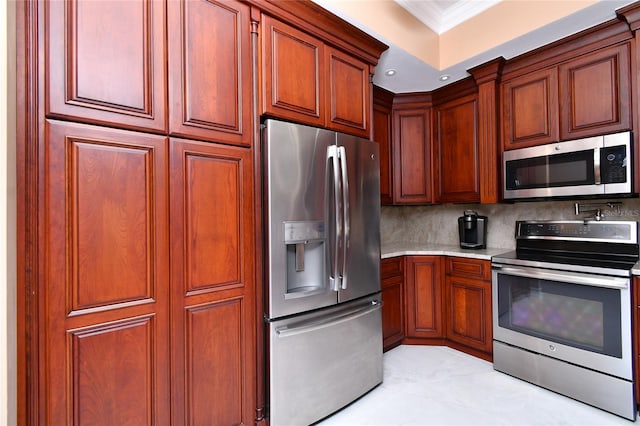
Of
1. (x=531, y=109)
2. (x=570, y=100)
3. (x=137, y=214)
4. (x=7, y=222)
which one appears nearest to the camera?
(x=7, y=222)

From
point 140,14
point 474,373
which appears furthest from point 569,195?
point 140,14

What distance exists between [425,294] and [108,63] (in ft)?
9.22

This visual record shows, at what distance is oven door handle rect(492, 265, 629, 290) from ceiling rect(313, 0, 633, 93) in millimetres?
1656

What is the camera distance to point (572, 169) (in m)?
2.18

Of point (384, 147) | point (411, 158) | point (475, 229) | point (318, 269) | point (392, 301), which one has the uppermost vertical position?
point (384, 147)

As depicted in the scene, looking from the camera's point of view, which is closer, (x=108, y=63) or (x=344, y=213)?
(x=108, y=63)

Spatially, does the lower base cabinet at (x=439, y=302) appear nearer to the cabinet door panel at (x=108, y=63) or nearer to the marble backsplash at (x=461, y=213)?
the marble backsplash at (x=461, y=213)

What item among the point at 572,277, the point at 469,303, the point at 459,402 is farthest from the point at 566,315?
the point at 459,402

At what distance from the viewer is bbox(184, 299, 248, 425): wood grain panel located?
141cm

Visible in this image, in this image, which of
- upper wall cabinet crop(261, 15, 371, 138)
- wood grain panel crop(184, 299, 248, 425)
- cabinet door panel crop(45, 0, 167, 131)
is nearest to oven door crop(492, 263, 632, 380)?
upper wall cabinet crop(261, 15, 371, 138)

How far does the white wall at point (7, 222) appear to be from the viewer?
1101mm

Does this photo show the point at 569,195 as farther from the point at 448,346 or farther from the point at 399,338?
the point at 399,338

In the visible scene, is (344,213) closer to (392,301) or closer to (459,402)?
(392,301)

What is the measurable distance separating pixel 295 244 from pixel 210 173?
0.61 m
